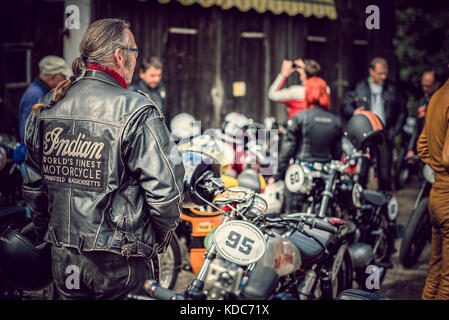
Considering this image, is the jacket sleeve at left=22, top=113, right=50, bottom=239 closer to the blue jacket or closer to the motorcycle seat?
the motorcycle seat

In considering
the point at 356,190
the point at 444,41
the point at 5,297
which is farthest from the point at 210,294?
the point at 444,41

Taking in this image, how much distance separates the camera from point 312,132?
19.6 feet

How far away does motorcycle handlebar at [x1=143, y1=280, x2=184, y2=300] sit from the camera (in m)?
2.25

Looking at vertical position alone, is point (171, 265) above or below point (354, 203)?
below

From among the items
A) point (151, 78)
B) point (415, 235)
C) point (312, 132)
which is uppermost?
point (151, 78)

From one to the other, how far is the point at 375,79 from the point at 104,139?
643 centimetres

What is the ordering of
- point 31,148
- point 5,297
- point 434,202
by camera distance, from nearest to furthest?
point 31,148
point 5,297
point 434,202

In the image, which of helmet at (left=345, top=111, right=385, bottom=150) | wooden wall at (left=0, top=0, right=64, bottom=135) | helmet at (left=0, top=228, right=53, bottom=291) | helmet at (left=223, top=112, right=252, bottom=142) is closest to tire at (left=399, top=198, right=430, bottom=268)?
helmet at (left=345, top=111, right=385, bottom=150)

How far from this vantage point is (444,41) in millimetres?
11078

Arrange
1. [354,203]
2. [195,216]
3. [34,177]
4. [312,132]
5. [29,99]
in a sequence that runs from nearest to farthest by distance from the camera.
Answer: [34,177] → [195,216] → [354,203] → [29,99] → [312,132]

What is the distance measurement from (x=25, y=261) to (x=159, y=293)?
1025 mm

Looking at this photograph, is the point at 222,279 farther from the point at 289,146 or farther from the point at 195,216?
the point at 289,146

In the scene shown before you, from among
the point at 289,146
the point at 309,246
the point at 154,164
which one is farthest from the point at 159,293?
the point at 289,146
